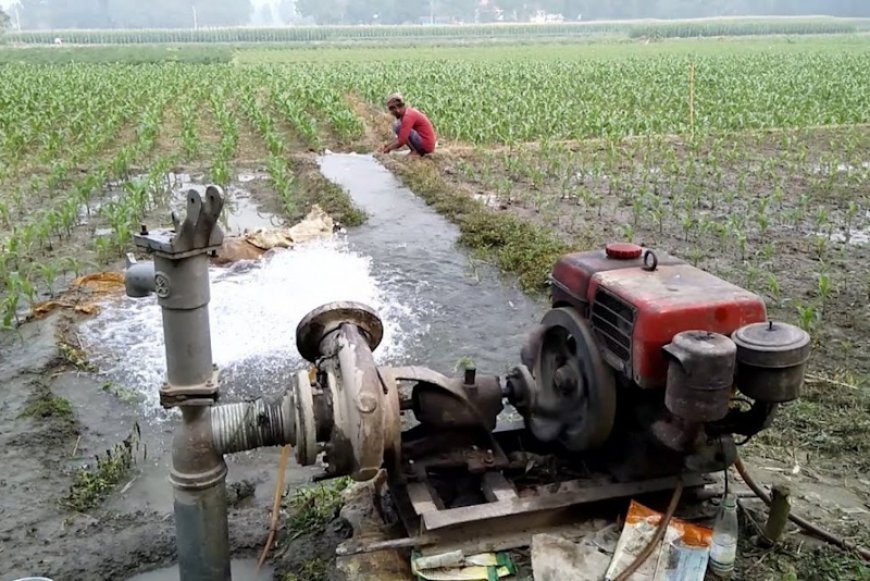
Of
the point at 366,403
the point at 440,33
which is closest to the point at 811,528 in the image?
the point at 366,403

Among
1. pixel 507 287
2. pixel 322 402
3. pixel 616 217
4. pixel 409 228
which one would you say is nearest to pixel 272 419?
pixel 322 402

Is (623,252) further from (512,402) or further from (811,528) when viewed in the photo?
(811,528)

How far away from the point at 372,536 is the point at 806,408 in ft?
8.83

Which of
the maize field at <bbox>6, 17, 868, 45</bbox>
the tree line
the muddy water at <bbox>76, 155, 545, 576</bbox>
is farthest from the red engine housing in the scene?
the tree line

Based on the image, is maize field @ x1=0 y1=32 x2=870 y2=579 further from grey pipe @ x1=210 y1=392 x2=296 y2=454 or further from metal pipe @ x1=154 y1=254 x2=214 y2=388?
metal pipe @ x1=154 y1=254 x2=214 y2=388

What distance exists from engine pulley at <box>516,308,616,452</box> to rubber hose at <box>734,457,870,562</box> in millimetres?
594

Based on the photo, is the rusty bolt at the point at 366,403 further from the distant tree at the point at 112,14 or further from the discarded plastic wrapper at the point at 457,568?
the distant tree at the point at 112,14

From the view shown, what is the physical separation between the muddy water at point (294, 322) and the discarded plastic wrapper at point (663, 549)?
1.84 m

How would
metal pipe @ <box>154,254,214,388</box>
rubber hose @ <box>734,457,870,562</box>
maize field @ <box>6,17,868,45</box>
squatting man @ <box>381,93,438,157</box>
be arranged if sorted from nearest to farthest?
metal pipe @ <box>154,254,214,388</box> < rubber hose @ <box>734,457,870,562</box> < squatting man @ <box>381,93,438,157</box> < maize field @ <box>6,17,868,45</box>

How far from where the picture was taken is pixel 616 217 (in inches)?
352

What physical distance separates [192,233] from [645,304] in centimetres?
154

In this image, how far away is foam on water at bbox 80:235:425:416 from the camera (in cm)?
534

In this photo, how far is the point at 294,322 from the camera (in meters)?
6.23

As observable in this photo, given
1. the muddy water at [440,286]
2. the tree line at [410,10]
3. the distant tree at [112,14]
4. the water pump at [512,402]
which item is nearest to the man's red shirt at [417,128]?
the muddy water at [440,286]
